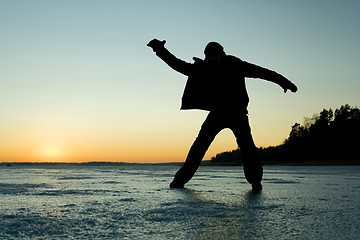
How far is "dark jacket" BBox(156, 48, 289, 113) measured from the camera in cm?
555

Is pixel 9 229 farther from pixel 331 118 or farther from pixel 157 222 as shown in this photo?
pixel 331 118

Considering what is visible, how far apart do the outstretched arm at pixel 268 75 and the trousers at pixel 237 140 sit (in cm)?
67

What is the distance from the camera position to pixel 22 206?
3508 millimetres

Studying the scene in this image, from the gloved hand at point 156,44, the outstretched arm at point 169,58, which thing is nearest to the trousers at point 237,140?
the outstretched arm at point 169,58

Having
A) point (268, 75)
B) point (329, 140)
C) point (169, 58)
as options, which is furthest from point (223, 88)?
point (329, 140)

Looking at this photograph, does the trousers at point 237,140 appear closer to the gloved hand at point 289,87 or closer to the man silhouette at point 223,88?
the man silhouette at point 223,88

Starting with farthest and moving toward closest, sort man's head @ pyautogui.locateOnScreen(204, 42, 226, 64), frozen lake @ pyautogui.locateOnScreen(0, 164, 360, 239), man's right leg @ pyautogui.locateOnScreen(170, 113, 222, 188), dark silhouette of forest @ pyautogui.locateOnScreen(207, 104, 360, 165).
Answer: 1. dark silhouette of forest @ pyautogui.locateOnScreen(207, 104, 360, 165)
2. man's right leg @ pyautogui.locateOnScreen(170, 113, 222, 188)
3. man's head @ pyautogui.locateOnScreen(204, 42, 226, 64)
4. frozen lake @ pyautogui.locateOnScreen(0, 164, 360, 239)

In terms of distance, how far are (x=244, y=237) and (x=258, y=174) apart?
3560 mm

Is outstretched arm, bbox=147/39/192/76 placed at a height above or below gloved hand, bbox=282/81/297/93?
above

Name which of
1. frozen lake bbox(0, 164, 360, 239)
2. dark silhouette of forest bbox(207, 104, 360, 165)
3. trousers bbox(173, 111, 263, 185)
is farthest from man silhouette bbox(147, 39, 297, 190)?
dark silhouette of forest bbox(207, 104, 360, 165)

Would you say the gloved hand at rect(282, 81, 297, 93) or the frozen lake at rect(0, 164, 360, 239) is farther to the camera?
the gloved hand at rect(282, 81, 297, 93)

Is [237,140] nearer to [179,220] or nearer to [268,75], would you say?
[268,75]

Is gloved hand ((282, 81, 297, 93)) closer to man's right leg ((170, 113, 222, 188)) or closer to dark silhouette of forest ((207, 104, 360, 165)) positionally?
man's right leg ((170, 113, 222, 188))

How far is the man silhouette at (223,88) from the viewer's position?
5.52m
